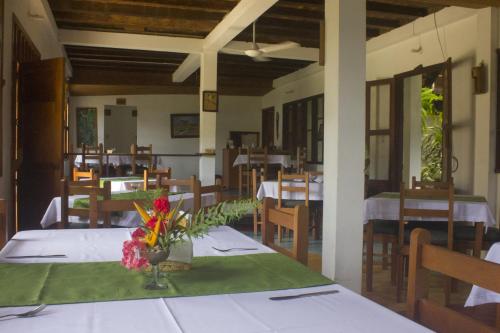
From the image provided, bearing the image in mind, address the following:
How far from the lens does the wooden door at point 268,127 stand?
46.5 feet

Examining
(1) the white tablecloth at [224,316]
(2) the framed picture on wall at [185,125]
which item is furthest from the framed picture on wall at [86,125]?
(1) the white tablecloth at [224,316]

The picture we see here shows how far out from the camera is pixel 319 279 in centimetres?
156

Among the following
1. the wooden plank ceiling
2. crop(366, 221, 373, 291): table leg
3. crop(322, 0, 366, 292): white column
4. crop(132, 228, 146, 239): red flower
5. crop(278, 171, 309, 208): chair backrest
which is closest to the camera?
crop(132, 228, 146, 239): red flower

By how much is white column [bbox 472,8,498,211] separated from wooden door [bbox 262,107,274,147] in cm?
848

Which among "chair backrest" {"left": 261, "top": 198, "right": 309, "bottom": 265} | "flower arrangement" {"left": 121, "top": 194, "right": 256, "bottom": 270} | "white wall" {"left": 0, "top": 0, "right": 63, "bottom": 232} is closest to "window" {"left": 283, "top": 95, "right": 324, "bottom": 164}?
"white wall" {"left": 0, "top": 0, "right": 63, "bottom": 232}

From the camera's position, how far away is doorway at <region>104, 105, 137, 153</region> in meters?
14.3

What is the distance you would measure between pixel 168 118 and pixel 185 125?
516 mm

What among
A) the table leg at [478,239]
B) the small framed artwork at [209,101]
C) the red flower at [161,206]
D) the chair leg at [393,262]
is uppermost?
the small framed artwork at [209,101]

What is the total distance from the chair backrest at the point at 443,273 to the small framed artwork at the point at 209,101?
739 centimetres

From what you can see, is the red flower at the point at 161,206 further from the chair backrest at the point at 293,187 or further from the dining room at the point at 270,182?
the chair backrest at the point at 293,187

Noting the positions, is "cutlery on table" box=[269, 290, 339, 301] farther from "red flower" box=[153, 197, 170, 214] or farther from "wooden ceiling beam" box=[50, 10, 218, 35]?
"wooden ceiling beam" box=[50, 10, 218, 35]

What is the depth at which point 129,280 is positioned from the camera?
150 centimetres

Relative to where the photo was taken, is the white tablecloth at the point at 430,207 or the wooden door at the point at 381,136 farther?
the wooden door at the point at 381,136

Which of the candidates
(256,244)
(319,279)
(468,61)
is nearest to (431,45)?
(468,61)
